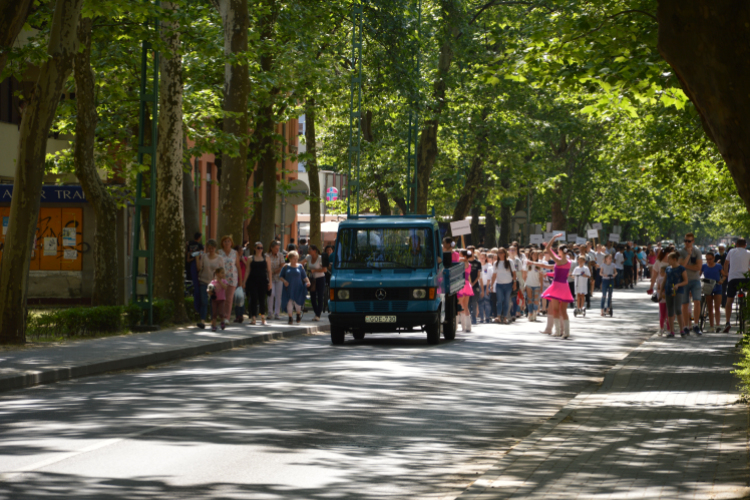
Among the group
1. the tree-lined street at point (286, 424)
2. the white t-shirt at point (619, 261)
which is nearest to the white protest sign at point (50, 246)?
the tree-lined street at point (286, 424)

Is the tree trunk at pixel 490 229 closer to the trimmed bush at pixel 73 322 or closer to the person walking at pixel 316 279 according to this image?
the person walking at pixel 316 279

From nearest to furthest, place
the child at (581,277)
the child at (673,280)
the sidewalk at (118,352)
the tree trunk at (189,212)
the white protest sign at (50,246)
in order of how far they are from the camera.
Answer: the sidewalk at (118,352) → the child at (673,280) → the tree trunk at (189,212) → the child at (581,277) → the white protest sign at (50,246)

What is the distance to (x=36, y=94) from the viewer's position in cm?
1730

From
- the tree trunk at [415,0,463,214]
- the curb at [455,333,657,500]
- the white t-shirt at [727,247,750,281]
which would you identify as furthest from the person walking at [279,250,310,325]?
the tree trunk at [415,0,463,214]

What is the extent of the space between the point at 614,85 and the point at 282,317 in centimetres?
1405

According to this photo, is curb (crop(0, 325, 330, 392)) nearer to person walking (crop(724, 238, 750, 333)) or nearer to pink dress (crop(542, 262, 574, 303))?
pink dress (crop(542, 262, 574, 303))

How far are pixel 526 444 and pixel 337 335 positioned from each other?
11.4 meters

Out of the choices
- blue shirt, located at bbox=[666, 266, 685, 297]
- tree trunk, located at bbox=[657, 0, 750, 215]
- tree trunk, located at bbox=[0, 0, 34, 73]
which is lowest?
blue shirt, located at bbox=[666, 266, 685, 297]

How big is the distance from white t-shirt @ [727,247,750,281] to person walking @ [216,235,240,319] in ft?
36.3

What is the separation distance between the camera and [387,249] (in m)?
19.9

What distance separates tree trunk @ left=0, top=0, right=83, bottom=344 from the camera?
17172 mm

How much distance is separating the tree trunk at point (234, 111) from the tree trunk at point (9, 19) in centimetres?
→ 840

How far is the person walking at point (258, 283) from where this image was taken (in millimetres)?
24312

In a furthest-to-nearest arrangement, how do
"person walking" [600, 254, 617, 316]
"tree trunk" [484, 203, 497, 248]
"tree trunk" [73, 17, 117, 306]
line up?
1. "tree trunk" [484, 203, 497, 248]
2. "person walking" [600, 254, 617, 316]
3. "tree trunk" [73, 17, 117, 306]
